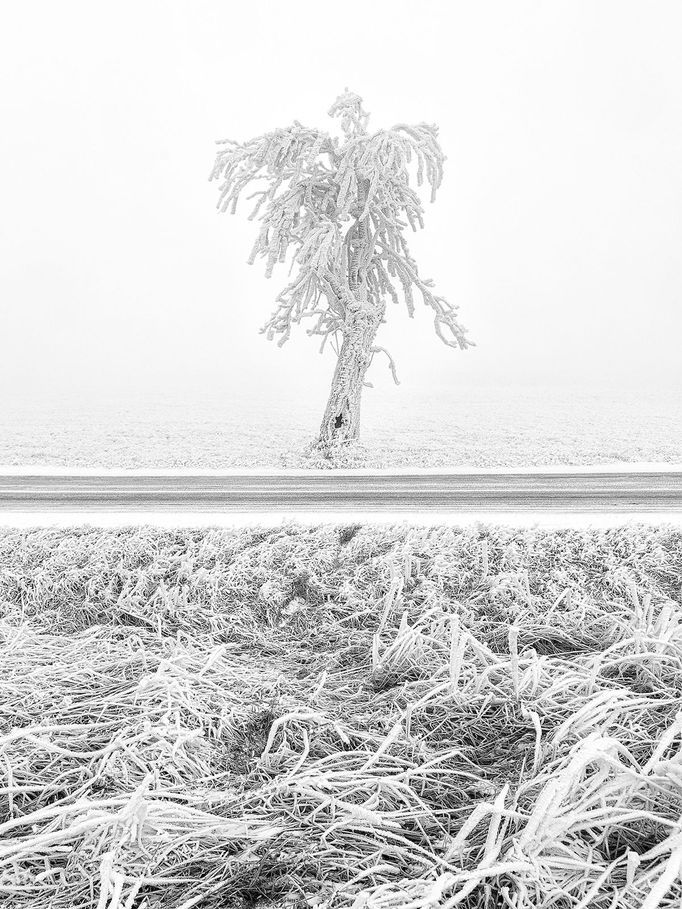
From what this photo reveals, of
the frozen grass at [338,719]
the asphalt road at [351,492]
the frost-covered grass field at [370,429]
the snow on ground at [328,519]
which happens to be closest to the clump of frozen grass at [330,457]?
the frost-covered grass field at [370,429]

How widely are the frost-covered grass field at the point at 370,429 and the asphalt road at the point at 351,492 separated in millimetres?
1467

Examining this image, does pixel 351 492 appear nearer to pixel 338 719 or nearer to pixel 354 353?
pixel 354 353

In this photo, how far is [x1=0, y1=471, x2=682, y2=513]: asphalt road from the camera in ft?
18.3

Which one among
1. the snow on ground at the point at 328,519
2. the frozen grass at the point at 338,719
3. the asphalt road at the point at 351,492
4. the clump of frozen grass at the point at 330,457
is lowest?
the frozen grass at the point at 338,719

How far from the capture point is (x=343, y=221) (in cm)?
847

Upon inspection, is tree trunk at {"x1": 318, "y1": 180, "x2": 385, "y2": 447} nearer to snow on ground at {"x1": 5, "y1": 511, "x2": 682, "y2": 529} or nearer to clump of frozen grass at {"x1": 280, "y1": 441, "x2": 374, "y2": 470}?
clump of frozen grass at {"x1": 280, "y1": 441, "x2": 374, "y2": 470}

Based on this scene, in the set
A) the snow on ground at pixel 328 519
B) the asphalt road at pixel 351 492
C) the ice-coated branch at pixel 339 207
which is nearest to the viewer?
the snow on ground at pixel 328 519

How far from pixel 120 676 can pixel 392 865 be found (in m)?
1.85

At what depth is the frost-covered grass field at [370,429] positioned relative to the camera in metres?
8.77

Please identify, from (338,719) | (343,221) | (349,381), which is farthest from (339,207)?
(338,719)

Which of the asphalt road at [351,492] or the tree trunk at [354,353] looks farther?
the tree trunk at [354,353]

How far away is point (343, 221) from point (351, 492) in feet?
14.1

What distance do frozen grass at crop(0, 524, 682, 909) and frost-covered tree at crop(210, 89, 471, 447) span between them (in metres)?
4.57

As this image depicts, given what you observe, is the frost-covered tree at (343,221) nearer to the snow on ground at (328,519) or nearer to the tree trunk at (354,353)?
the tree trunk at (354,353)
